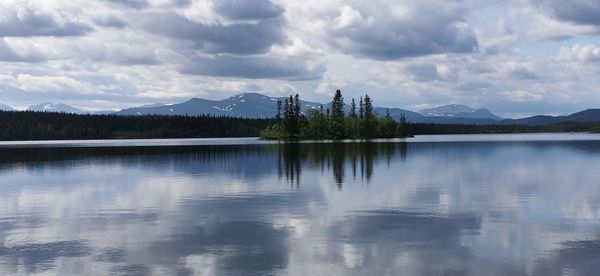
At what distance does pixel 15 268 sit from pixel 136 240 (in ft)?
21.7

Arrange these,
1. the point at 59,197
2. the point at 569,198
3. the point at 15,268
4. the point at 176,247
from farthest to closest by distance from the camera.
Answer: the point at 59,197 < the point at 569,198 < the point at 176,247 < the point at 15,268

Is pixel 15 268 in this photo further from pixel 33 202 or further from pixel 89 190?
pixel 89 190

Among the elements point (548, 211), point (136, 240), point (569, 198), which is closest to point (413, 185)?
point (569, 198)

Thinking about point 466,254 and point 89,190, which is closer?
point 466,254

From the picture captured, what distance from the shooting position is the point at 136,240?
29.7m

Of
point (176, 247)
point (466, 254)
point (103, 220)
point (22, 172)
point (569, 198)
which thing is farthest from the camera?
point (22, 172)

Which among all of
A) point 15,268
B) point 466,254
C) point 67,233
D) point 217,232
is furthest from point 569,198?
point 15,268

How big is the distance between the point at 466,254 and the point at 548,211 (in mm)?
15819

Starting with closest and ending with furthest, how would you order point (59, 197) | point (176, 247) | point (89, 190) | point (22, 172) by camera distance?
point (176, 247) → point (59, 197) → point (89, 190) → point (22, 172)

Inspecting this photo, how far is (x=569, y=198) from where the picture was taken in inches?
1791

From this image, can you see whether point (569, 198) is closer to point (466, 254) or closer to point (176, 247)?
point (466, 254)

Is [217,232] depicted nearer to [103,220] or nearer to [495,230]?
[103,220]

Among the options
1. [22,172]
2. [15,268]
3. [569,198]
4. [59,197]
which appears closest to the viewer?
[15,268]

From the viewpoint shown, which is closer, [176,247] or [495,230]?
[176,247]
